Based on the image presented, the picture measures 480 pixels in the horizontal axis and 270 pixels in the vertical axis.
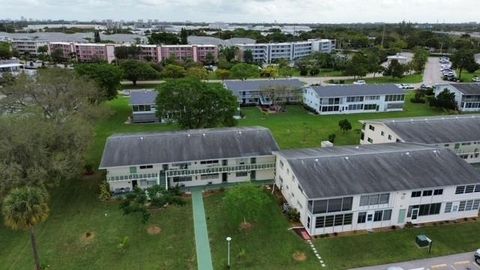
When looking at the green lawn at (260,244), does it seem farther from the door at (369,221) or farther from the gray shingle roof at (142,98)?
the gray shingle roof at (142,98)

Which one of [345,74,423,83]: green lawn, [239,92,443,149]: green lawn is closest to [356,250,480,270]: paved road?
[239,92,443,149]: green lawn

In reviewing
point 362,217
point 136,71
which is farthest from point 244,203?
point 136,71

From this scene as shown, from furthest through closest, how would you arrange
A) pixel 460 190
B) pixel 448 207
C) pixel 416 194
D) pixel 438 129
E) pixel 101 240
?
pixel 438 129 < pixel 448 207 < pixel 460 190 < pixel 416 194 < pixel 101 240

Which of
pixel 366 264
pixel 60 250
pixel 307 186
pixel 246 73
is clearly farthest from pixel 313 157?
pixel 246 73

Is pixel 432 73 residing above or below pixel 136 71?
below

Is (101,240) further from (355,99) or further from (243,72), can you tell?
(243,72)

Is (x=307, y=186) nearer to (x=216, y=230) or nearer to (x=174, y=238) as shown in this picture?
(x=216, y=230)

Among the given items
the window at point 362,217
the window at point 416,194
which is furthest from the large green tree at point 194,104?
the window at point 416,194
